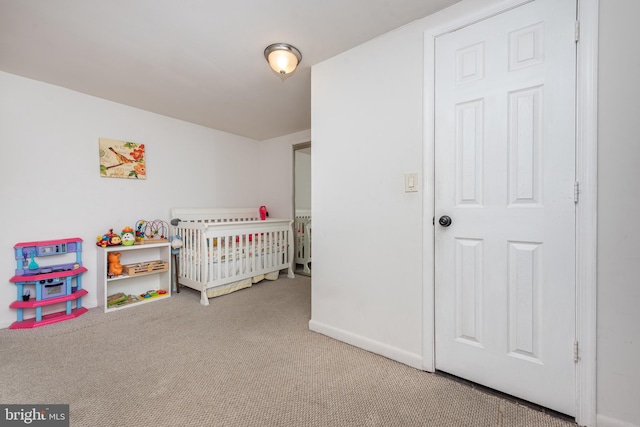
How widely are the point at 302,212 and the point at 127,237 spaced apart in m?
2.42

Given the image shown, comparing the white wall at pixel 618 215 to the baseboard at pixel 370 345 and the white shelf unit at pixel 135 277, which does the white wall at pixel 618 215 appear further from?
the white shelf unit at pixel 135 277

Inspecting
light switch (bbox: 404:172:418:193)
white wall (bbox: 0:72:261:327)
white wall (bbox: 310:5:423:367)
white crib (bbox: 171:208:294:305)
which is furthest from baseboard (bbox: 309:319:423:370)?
white wall (bbox: 0:72:261:327)

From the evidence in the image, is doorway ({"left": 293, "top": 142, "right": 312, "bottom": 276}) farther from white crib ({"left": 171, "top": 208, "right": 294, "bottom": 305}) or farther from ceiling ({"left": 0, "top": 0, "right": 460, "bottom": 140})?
ceiling ({"left": 0, "top": 0, "right": 460, "bottom": 140})

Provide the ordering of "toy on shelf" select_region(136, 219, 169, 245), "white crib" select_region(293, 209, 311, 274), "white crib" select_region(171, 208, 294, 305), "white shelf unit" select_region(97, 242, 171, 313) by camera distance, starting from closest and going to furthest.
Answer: "white shelf unit" select_region(97, 242, 171, 313) → "white crib" select_region(171, 208, 294, 305) → "toy on shelf" select_region(136, 219, 169, 245) → "white crib" select_region(293, 209, 311, 274)

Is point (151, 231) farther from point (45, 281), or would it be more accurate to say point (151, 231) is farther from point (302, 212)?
point (302, 212)

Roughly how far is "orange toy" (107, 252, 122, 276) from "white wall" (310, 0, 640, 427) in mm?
2031

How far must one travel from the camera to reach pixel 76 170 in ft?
8.16

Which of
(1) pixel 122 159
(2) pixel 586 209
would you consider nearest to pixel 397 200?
(2) pixel 586 209

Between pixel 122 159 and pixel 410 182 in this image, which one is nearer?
pixel 410 182

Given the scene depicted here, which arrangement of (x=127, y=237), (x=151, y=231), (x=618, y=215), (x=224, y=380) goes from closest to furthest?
(x=618, y=215)
(x=224, y=380)
(x=127, y=237)
(x=151, y=231)

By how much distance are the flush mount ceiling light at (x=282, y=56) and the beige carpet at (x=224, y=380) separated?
1.97 m

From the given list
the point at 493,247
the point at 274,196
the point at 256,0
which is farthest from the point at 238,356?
the point at 274,196

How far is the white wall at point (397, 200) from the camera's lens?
1061 mm

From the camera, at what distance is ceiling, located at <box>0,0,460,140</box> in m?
1.45
